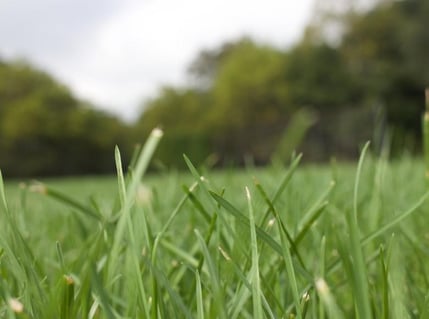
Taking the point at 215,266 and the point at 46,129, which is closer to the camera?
the point at 215,266

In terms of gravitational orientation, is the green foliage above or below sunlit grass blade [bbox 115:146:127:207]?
below

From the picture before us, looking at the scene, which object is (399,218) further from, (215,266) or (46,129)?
(46,129)

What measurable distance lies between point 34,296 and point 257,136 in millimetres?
16916

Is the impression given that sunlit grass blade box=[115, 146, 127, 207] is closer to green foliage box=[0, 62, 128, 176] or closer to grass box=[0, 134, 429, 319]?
grass box=[0, 134, 429, 319]

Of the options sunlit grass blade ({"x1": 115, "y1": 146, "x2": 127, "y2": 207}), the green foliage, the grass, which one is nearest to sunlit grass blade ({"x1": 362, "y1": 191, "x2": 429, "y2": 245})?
the grass

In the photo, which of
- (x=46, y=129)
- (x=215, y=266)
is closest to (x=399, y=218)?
(x=215, y=266)

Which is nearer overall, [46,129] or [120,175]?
[120,175]

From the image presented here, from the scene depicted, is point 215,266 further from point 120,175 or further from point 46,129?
point 46,129

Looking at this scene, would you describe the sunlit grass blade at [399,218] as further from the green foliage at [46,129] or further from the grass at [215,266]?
the green foliage at [46,129]

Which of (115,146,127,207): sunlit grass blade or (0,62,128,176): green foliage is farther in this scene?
(0,62,128,176): green foliage

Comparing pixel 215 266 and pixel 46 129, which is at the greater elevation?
pixel 215 266

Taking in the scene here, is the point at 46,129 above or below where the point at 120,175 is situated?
below

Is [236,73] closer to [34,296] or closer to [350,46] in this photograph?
[350,46]

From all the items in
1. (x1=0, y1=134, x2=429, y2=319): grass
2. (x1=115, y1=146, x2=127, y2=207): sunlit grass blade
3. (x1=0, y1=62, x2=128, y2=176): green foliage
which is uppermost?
(x1=115, y1=146, x2=127, y2=207): sunlit grass blade
